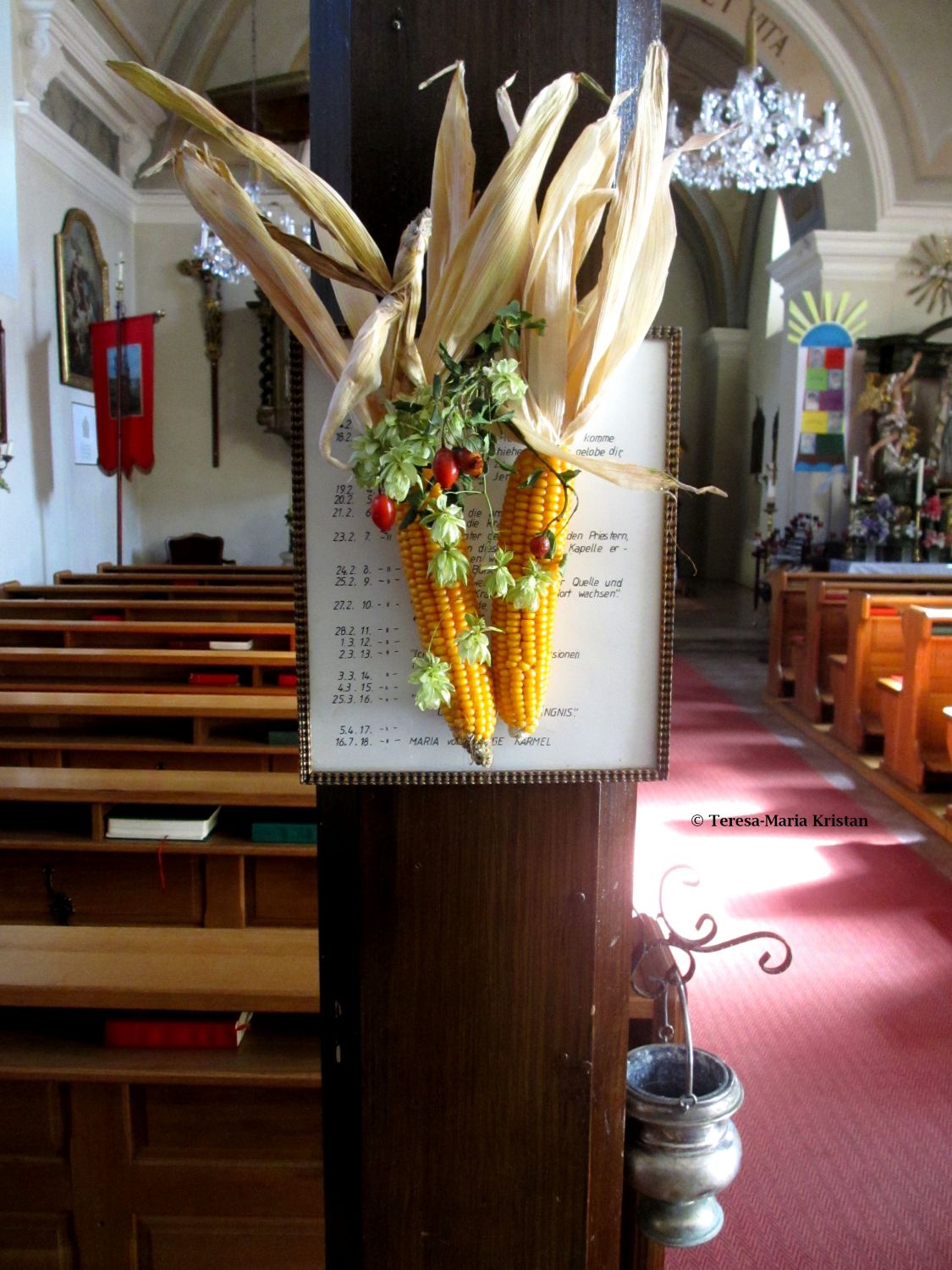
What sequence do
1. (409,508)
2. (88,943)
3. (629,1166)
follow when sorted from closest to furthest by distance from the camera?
(409,508)
(629,1166)
(88,943)

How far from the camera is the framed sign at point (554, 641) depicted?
3.20 feet

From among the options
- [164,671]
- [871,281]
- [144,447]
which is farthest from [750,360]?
[164,671]

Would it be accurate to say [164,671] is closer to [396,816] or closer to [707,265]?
[396,816]

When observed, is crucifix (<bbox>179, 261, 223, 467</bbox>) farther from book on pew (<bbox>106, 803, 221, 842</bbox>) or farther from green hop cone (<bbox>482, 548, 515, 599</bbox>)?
green hop cone (<bbox>482, 548, 515, 599</bbox>)

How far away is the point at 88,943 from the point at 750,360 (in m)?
14.4

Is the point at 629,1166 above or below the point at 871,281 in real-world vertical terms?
below

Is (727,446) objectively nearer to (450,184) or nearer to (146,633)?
(146,633)

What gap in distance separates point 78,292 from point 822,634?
7.00 meters

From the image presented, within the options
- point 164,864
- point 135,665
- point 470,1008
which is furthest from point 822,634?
point 470,1008

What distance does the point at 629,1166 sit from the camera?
1201 mm

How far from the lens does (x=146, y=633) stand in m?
4.40

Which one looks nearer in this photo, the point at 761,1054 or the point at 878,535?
the point at 761,1054

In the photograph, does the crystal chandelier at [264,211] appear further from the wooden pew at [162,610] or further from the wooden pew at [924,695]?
the wooden pew at [924,695]

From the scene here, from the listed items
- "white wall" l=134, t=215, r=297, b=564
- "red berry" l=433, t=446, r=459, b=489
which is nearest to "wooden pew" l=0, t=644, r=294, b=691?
"red berry" l=433, t=446, r=459, b=489
